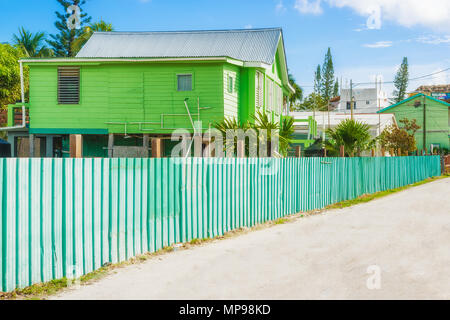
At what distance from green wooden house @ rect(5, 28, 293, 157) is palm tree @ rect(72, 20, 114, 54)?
749 inches

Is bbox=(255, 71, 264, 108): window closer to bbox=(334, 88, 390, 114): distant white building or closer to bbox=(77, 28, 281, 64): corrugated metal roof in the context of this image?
bbox=(77, 28, 281, 64): corrugated metal roof

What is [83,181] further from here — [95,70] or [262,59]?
[262,59]

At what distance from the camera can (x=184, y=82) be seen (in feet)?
66.7

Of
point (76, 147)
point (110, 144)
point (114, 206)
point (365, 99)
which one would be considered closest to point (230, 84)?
point (110, 144)

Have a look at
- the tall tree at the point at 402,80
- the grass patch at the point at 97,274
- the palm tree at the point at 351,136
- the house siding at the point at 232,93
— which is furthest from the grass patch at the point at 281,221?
the tall tree at the point at 402,80

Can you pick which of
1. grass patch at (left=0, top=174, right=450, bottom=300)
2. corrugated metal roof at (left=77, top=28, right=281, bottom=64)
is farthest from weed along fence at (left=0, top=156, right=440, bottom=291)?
corrugated metal roof at (left=77, top=28, right=281, bottom=64)

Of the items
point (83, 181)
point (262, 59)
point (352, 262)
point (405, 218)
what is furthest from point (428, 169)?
point (83, 181)

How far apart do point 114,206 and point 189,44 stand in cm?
1655

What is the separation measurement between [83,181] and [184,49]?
1658 centimetres

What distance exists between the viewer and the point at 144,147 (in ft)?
68.3

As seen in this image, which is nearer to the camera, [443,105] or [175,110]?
[175,110]

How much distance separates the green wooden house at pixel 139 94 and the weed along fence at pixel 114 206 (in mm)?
7500

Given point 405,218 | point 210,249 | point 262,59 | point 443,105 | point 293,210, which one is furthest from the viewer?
point 443,105

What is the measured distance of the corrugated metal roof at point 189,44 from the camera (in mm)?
22500
